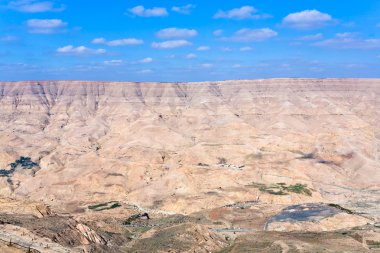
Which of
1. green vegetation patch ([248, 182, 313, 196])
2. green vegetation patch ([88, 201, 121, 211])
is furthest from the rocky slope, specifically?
green vegetation patch ([88, 201, 121, 211])

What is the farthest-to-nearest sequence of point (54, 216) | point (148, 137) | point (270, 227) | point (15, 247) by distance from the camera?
1. point (148, 137)
2. point (270, 227)
3. point (54, 216)
4. point (15, 247)

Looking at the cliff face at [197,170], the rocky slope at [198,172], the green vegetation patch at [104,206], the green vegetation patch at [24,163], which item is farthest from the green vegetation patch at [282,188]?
the green vegetation patch at [24,163]

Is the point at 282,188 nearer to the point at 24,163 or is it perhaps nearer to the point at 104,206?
the point at 104,206

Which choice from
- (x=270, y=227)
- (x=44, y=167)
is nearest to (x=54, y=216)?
(x=270, y=227)

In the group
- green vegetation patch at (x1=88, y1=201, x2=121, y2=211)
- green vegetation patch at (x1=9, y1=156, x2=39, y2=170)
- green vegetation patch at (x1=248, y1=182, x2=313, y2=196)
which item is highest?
green vegetation patch at (x1=9, y1=156, x2=39, y2=170)

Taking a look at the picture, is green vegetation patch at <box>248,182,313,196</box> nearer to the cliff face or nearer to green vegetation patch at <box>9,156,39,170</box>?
the cliff face

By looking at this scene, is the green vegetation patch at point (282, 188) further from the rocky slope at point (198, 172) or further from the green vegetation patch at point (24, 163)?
the green vegetation patch at point (24, 163)

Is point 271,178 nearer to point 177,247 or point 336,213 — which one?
point 336,213

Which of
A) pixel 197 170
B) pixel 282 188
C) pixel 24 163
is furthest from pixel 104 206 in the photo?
pixel 24 163
